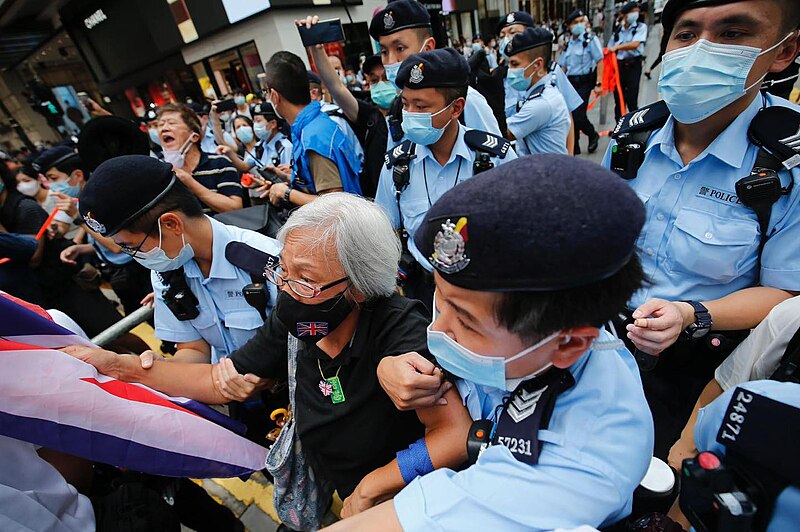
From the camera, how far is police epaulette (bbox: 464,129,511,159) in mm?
2438

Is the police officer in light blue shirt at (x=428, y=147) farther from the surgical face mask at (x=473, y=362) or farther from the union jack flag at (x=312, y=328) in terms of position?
the surgical face mask at (x=473, y=362)

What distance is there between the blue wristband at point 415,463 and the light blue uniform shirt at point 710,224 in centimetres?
110

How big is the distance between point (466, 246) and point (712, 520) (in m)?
0.80

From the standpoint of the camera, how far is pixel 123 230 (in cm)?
172

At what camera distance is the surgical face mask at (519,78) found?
3826mm

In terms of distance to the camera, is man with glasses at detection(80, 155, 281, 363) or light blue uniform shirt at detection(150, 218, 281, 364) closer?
man with glasses at detection(80, 155, 281, 363)

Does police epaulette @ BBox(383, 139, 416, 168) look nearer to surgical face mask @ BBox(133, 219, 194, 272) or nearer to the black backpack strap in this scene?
the black backpack strap

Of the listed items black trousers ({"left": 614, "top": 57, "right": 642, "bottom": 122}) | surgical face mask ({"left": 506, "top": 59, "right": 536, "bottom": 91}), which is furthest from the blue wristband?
black trousers ({"left": 614, "top": 57, "right": 642, "bottom": 122})

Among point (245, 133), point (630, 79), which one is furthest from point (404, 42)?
point (630, 79)

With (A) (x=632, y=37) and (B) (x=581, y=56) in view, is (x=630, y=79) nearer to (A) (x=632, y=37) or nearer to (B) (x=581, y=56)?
(B) (x=581, y=56)

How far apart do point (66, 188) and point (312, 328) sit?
4116 millimetres

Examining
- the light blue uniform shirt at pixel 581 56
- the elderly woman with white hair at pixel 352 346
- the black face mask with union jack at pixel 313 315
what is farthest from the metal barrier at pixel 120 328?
the light blue uniform shirt at pixel 581 56

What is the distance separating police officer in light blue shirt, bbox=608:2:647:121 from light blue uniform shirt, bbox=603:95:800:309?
6.46 meters

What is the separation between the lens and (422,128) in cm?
238
